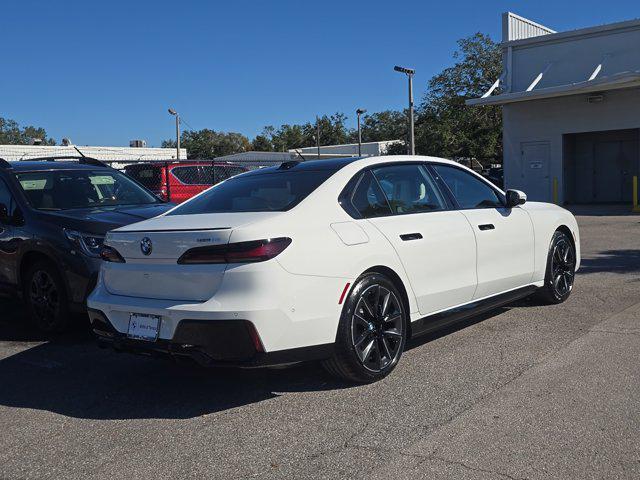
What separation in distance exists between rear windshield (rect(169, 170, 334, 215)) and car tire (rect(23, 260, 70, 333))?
6.25 ft

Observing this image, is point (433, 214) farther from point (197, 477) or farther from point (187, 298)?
point (197, 477)

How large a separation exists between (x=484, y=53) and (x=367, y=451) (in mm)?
42965

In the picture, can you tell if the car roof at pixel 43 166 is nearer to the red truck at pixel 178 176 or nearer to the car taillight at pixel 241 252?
the car taillight at pixel 241 252

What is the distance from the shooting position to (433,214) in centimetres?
550

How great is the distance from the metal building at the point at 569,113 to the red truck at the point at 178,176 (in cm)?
1285

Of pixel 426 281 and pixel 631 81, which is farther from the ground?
pixel 631 81

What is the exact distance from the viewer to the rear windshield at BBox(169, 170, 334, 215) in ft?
16.0

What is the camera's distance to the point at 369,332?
4.73 m

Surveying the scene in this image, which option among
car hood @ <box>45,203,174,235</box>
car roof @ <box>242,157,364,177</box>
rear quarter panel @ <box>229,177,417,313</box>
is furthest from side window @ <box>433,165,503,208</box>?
car hood @ <box>45,203,174,235</box>

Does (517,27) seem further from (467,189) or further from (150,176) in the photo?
(467,189)

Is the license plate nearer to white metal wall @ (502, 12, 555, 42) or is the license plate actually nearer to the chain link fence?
the chain link fence

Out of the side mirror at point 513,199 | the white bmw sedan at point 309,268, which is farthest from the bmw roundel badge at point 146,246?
the side mirror at point 513,199

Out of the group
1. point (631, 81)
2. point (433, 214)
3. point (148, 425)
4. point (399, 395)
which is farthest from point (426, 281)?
point (631, 81)

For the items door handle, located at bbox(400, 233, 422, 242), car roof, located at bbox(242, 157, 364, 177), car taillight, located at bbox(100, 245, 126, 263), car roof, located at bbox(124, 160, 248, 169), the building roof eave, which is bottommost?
car taillight, located at bbox(100, 245, 126, 263)
